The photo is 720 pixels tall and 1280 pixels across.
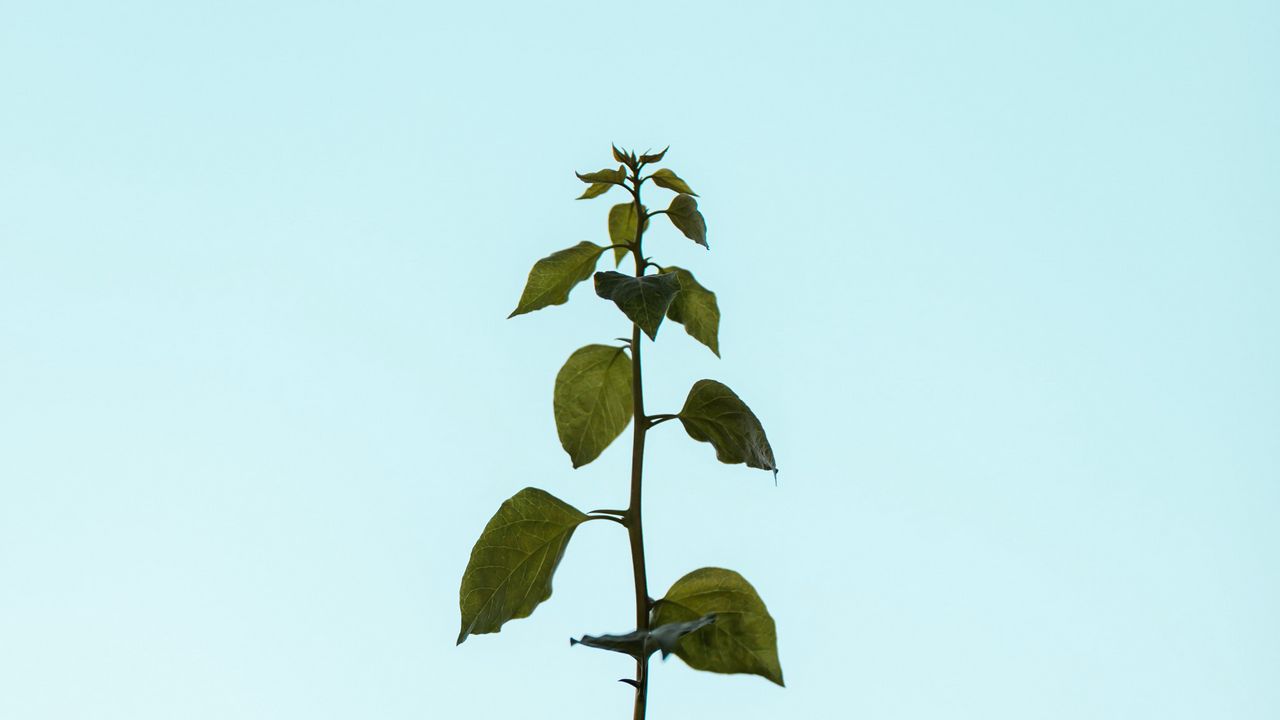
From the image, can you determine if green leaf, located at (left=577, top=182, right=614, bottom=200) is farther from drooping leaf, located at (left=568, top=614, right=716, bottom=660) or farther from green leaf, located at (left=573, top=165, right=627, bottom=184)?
drooping leaf, located at (left=568, top=614, right=716, bottom=660)

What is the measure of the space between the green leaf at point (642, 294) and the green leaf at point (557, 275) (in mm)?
70

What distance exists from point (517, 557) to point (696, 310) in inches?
6.7

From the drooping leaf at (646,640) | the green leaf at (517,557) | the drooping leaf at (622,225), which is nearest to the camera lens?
the drooping leaf at (646,640)

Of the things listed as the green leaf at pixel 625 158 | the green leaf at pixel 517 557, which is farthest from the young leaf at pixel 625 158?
the green leaf at pixel 517 557

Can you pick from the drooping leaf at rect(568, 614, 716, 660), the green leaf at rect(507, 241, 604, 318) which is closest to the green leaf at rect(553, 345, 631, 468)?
the green leaf at rect(507, 241, 604, 318)

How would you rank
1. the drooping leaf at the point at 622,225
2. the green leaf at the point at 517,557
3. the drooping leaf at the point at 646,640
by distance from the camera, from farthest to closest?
the drooping leaf at the point at 622,225
the green leaf at the point at 517,557
the drooping leaf at the point at 646,640

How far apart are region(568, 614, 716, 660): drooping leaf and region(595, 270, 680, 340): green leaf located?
0.42ft

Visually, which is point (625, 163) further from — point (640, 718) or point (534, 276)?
point (640, 718)

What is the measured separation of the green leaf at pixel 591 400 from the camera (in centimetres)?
68

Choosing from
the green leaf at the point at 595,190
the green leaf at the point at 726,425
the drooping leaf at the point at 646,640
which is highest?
the green leaf at the point at 595,190

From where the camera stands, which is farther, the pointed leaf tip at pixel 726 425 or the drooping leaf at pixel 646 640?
the pointed leaf tip at pixel 726 425

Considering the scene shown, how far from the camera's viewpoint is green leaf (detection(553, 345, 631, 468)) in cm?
68

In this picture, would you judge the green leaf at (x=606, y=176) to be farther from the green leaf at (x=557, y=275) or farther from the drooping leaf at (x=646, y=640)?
the drooping leaf at (x=646, y=640)

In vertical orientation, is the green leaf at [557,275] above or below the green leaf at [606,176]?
below
